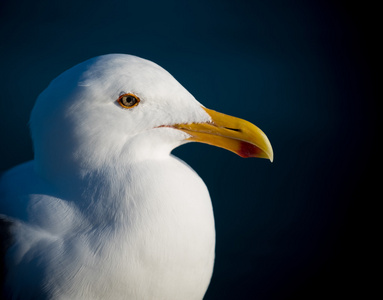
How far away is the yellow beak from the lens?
0.99m

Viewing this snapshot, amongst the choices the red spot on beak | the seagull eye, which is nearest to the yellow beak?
the red spot on beak

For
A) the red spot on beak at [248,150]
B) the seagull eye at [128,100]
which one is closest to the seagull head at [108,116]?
the seagull eye at [128,100]

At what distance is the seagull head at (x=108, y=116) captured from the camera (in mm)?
885

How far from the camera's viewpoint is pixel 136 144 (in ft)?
3.03

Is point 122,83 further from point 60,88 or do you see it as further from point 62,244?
→ point 62,244

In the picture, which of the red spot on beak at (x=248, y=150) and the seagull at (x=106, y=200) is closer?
the seagull at (x=106, y=200)

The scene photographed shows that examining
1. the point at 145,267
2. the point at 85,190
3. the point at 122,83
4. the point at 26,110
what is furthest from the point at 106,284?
the point at 26,110

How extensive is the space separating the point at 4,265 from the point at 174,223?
0.36m

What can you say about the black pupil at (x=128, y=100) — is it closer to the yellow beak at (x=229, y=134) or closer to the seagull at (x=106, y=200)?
the seagull at (x=106, y=200)

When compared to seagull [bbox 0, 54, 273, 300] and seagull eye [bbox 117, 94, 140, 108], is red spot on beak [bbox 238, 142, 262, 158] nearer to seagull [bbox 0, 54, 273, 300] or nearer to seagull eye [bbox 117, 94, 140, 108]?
seagull [bbox 0, 54, 273, 300]

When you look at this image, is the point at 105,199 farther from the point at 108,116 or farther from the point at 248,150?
the point at 248,150

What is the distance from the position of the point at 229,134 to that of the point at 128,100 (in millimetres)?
244

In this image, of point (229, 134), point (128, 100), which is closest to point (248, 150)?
point (229, 134)

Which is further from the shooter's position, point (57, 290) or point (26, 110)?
point (26, 110)
